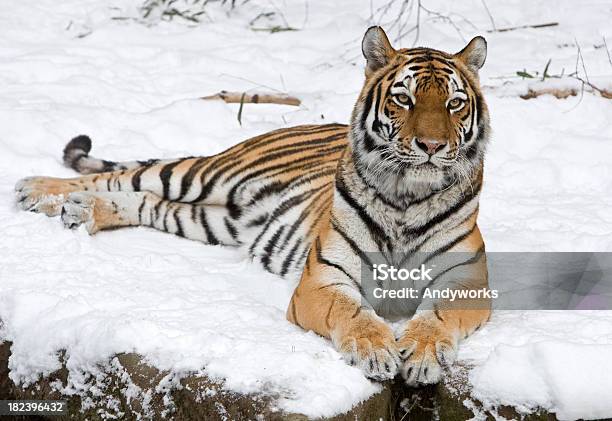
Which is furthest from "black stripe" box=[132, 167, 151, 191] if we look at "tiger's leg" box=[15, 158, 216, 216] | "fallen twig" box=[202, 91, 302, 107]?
"fallen twig" box=[202, 91, 302, 107]

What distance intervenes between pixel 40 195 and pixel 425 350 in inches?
91.9

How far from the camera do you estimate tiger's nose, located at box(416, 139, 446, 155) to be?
3521 mm

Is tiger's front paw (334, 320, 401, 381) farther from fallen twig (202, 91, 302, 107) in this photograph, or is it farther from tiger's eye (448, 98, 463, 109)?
fallen twig (202, 91, 302, 107)

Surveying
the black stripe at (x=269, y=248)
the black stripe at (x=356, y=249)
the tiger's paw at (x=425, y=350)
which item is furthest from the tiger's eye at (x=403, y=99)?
the black stripe at (x=269, y=248)

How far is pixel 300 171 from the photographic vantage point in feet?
16.3

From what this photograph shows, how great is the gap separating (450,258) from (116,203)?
6.32 ft

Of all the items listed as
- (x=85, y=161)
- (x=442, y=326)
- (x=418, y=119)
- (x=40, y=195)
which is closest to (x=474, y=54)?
(x=418, y=119)

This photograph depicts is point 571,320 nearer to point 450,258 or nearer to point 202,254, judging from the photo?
point 450,258

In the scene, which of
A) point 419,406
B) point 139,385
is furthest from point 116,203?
point 419,406

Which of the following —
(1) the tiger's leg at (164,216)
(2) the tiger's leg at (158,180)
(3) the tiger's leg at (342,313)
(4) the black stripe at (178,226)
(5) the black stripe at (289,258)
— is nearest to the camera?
(3) the tiger's leg at (342,313)

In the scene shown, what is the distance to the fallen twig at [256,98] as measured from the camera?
676 cm

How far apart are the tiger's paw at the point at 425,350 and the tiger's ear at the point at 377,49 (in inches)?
40.0

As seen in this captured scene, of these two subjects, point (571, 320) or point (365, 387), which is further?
point (571, 320)

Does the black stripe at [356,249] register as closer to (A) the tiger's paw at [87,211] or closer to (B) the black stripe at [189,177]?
(A) the tiger's paw at [87,211]
